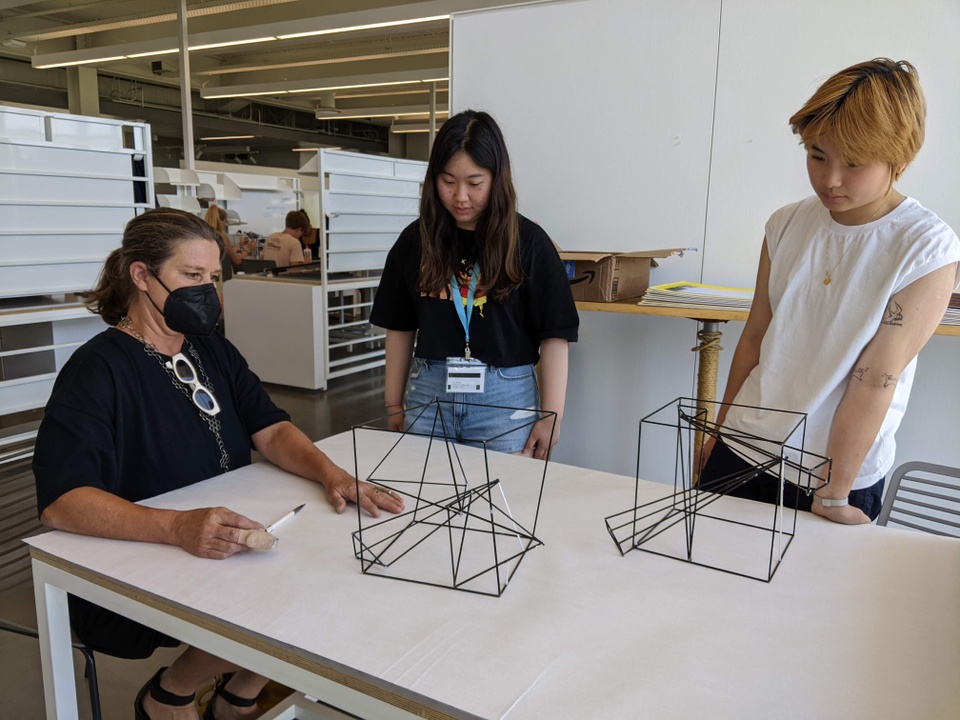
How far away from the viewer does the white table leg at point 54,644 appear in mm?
1256

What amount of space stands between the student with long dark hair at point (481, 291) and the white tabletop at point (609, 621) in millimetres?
652

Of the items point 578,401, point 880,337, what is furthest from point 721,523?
point 578,401

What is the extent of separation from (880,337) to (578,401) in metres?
1.70

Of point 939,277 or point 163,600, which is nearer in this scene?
point 163,600

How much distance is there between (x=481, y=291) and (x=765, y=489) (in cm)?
88

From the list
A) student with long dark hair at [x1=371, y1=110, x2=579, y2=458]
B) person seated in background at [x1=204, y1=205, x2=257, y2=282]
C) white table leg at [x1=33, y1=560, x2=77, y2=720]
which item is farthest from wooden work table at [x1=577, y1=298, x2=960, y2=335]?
person seated in background at [x1=204, y1=205, x2=257, y2=282]

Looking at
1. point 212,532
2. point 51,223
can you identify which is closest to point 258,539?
point 212,532

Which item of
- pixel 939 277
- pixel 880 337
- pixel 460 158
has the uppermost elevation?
pixel 460 158

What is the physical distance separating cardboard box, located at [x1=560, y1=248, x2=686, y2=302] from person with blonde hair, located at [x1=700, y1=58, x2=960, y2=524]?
2.99 ft

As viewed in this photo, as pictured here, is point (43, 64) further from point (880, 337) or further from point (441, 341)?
point (880, 337)

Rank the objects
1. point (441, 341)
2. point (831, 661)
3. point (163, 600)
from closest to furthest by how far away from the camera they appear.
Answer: point (831, 661) → point (163, 600) → point (441, 341)

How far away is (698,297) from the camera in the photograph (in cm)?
230

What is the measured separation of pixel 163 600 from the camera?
1078 millimetres

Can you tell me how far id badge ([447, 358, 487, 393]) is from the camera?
1.88 m
